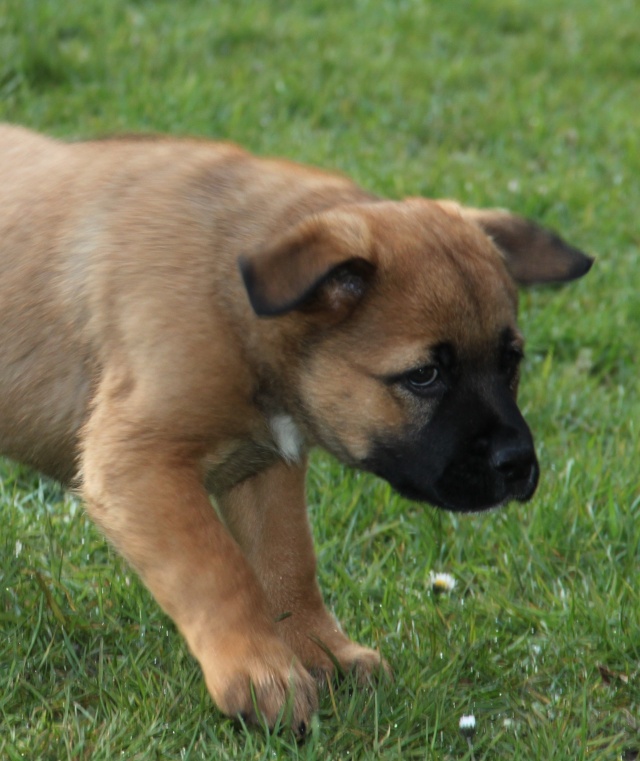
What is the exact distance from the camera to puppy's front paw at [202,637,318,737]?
312 centimetres

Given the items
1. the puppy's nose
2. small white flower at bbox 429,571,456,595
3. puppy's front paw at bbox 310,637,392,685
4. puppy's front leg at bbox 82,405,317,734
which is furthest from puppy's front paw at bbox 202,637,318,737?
small white flower at bbox 429,571,456,595

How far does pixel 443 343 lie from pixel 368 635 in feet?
3.41

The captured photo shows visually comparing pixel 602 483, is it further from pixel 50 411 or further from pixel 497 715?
pixel 50 411

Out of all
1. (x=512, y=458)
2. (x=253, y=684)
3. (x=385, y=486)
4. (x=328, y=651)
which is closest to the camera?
(x=253, y=684)

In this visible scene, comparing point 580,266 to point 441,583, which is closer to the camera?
point 580,266

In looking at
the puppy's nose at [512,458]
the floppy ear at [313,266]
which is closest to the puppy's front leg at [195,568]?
the floppy ear at [313,266]

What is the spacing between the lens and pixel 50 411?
147 inches

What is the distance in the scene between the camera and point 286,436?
3611mm

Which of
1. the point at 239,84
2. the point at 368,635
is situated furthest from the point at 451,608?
the point at 239,84

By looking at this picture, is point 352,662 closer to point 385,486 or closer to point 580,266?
point 385,486

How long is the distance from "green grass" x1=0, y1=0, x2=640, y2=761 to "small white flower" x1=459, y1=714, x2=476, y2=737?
0.03 metres

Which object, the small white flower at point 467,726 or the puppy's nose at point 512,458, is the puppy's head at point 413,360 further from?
the small white flower at point 467,726

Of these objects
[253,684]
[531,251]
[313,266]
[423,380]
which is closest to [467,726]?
[253,684]

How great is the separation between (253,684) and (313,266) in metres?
1.03
